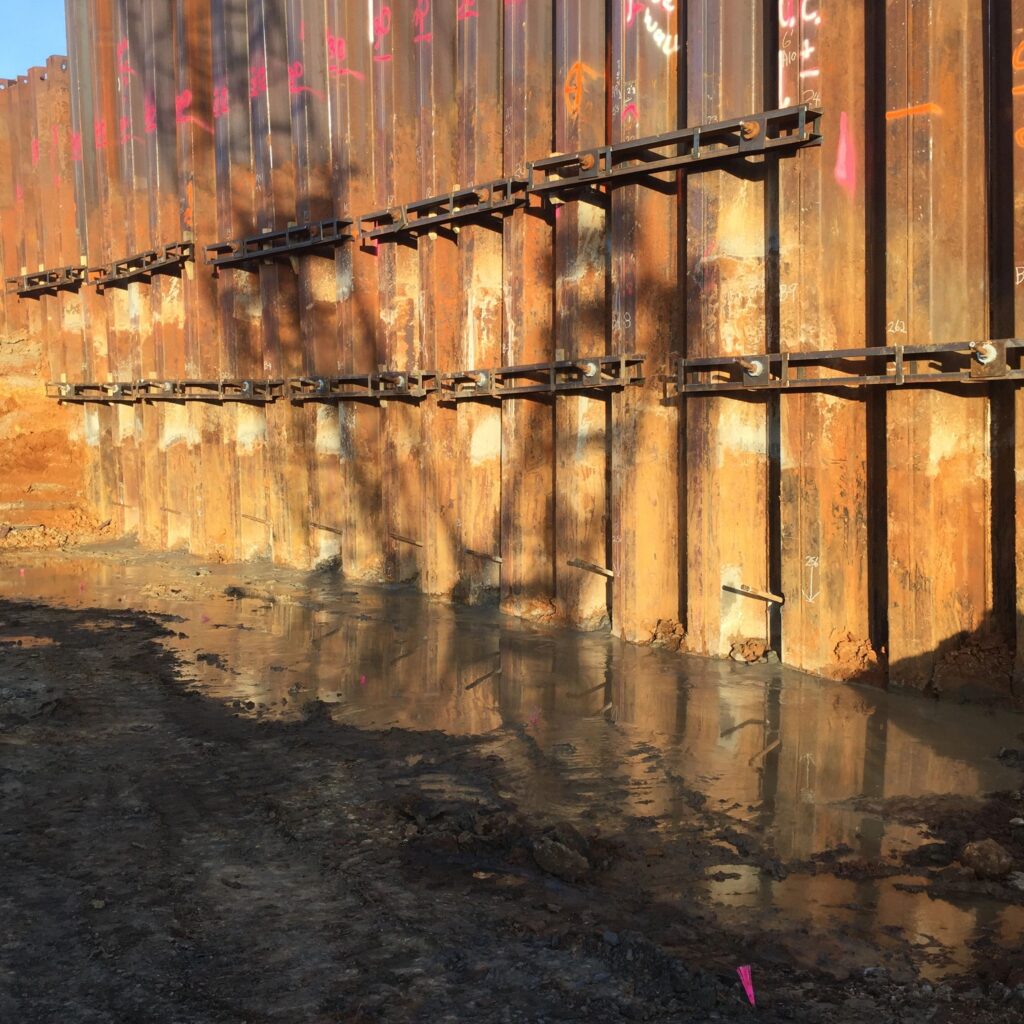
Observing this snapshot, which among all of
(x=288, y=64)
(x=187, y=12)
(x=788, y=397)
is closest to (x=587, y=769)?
(x=788, y=397)

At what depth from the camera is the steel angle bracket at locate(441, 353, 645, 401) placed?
934cm

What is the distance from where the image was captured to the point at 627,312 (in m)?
9.38

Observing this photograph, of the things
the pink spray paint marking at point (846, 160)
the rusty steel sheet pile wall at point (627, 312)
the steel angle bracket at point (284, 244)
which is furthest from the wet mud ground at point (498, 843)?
the steel angle bracket at point (284, 244)

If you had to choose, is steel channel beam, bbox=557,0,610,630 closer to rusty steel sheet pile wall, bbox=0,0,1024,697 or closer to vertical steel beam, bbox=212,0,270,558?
rusty steel sheet pile wall, bbox=0,0,1024,697

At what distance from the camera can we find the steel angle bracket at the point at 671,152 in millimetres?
7973

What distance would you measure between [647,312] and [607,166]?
125cm

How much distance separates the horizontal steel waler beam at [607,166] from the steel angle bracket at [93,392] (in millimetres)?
8014

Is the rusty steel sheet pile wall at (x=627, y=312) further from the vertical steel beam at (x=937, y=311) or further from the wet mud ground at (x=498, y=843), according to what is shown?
the wet mud ground at (x=498, y=843)

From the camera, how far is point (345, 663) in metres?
9.08

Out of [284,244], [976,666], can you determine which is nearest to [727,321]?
[976,666]

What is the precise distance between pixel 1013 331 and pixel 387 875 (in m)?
4.87

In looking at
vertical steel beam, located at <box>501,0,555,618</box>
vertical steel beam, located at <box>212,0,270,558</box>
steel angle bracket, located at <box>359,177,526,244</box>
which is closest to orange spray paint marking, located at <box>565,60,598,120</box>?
vertical steel beam, located at <box>501,0,555,618</box>

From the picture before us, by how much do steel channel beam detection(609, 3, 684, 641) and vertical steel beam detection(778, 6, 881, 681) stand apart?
4.13 ft

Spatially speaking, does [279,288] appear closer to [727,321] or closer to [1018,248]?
[727,321]
